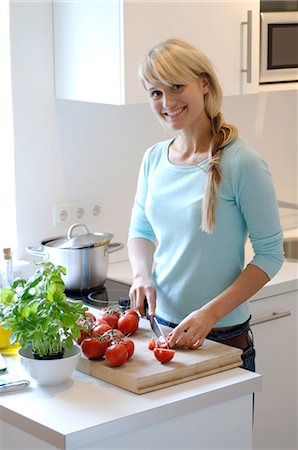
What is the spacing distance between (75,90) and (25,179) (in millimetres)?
347

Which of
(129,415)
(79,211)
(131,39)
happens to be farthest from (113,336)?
(79,211)

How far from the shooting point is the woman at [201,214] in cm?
225

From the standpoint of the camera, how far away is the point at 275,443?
10.4 feet

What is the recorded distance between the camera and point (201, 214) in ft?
7.57

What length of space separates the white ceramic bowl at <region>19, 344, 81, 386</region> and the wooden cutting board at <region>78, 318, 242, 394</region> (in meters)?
0.08

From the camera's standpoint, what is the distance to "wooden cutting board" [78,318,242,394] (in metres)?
2.03

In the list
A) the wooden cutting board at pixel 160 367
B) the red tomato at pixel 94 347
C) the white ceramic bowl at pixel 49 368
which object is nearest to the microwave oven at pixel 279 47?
the wooden cutting board at pixel 160 367

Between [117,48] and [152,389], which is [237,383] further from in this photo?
[117,48]

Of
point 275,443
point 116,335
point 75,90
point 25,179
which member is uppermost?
point 75,90

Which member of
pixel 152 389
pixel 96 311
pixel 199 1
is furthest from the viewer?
pixel 199 1

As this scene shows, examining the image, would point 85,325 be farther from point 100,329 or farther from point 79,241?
point 79,241

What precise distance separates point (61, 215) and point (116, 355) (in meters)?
1.22

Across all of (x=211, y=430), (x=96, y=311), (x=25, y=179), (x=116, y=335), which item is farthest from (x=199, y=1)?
(x=211, y=430)

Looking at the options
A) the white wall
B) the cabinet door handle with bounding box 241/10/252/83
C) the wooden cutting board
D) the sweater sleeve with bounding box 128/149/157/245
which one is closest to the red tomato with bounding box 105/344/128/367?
the wooden cutting board
